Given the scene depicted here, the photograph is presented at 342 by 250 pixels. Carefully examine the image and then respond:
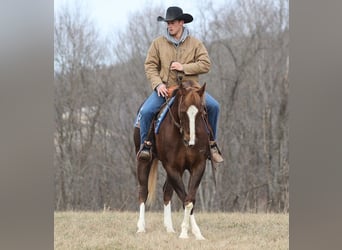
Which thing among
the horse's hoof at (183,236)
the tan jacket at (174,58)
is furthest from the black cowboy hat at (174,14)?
the horse's hoof at (183,236)

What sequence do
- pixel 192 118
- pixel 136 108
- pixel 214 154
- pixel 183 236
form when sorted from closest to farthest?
pixel 192 118
pixel 183 236
pixel 214 154
pixel 136 108

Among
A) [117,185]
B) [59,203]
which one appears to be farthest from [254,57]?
[59,203]

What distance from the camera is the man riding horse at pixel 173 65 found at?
7180 millimetres

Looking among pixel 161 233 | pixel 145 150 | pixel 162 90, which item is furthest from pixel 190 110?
pixel 161 233

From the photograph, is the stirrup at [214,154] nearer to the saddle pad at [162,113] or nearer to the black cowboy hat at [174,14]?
the saddle pad at [162,113]

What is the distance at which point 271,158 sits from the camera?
63.3 feet

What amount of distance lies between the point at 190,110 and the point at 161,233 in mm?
1806

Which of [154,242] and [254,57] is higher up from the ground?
[254,57]

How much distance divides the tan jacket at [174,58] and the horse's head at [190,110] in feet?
1.82

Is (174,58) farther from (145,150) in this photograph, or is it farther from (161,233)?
(161,233)

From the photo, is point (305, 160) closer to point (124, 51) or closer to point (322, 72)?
point (322, 72)

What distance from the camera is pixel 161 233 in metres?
7.41

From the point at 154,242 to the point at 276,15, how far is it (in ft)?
42.0

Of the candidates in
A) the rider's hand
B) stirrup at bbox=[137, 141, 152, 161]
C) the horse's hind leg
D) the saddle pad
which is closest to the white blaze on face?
the saddle pad
